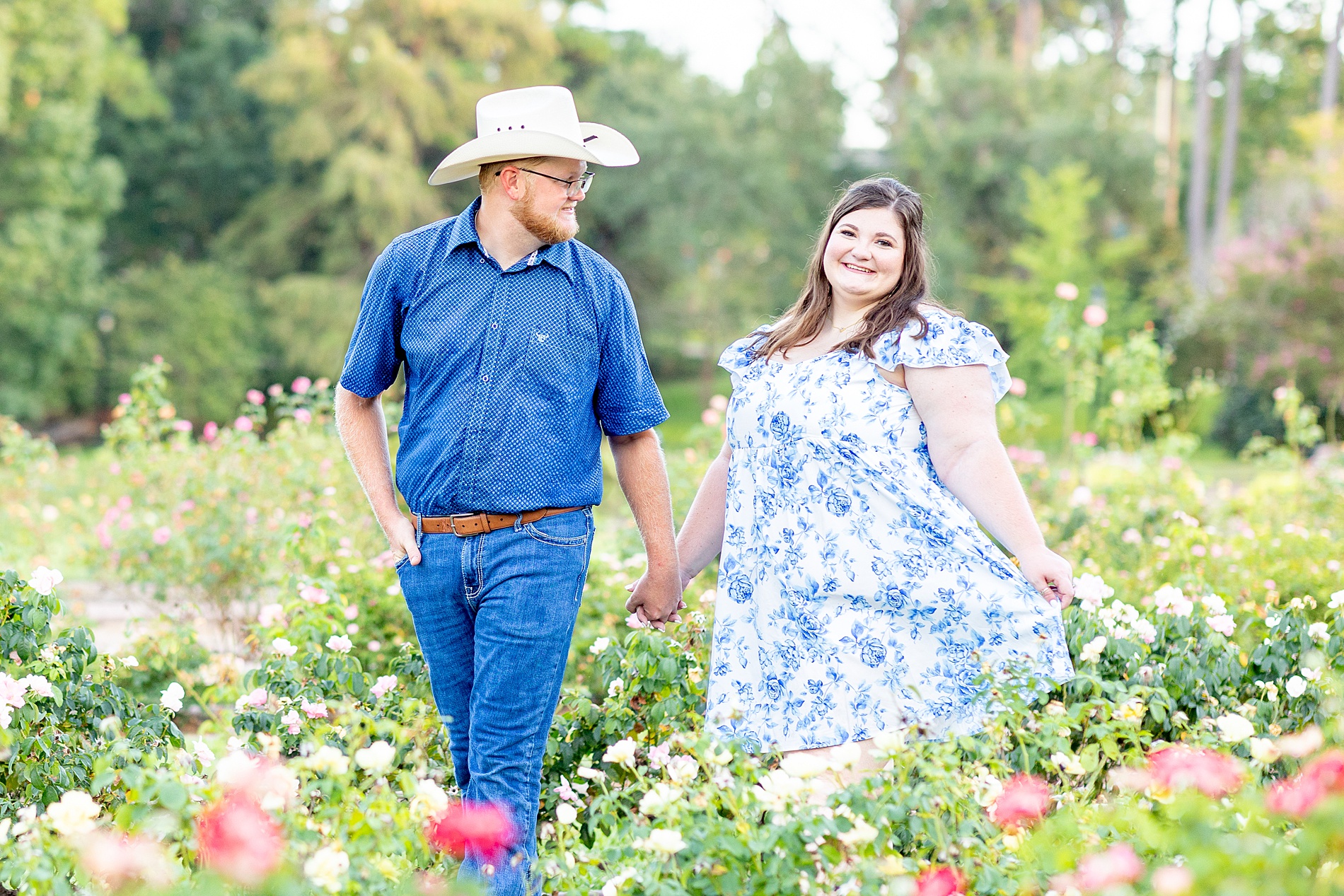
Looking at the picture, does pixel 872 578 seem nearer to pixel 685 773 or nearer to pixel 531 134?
pixel 685 773

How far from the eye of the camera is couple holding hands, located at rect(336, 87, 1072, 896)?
2.42m

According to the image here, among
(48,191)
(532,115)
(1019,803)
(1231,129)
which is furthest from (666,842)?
(1231,129)

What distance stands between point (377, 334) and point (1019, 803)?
1.56m

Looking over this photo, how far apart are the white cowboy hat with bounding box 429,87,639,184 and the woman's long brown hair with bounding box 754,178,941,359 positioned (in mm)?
526

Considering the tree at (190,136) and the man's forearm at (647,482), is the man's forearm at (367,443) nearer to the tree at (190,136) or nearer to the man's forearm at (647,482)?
the man's forearm at (647,482)

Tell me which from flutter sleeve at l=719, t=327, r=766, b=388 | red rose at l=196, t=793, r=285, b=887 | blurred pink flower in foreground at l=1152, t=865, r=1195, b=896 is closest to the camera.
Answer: blurred pink flower in foreground at l=1152, t=865, r=1195, b=896

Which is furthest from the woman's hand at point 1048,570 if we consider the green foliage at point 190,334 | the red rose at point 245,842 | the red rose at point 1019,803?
the green foliage at point 190,334

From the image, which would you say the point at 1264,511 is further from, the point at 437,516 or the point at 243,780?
the point at 243,780

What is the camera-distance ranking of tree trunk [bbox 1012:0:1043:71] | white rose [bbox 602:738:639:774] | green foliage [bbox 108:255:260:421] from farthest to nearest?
tree trunk [bbox 1012:0:1043:71], green foliage [bbox 108:255:260:421], white rose [bbox 602:738:639:774]

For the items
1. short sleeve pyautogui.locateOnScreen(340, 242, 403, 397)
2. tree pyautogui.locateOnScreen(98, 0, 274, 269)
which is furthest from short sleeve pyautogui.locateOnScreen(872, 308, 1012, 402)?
tree pyautogui.locateOnScreen(98, 0, 274, 269)

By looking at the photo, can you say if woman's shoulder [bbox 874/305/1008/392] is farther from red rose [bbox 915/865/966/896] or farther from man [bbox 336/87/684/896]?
red rose [bbox 915/865/966/896]

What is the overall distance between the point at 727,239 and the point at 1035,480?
62.9 feet

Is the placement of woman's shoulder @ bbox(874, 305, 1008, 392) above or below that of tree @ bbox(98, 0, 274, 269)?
below

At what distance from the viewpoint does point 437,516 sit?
2.47 m
